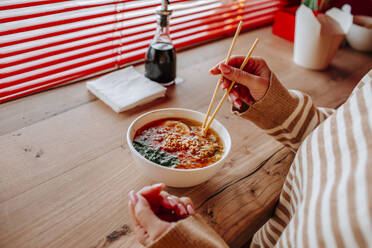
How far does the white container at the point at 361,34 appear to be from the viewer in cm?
204

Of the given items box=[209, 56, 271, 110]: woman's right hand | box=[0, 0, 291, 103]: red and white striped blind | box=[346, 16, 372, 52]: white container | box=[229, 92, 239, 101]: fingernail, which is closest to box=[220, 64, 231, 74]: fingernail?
box=[209, 56, 271, 110]: woman's right hand

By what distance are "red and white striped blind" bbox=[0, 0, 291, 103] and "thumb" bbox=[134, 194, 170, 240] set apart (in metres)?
0.89

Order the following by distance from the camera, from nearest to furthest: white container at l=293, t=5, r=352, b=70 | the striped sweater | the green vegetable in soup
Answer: the striped sweater
the green vegetable in soup
white container at l=293, t=5, r=352, b=70

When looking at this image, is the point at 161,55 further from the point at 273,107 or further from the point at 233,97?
the point at 273,107

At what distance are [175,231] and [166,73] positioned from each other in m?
0.90

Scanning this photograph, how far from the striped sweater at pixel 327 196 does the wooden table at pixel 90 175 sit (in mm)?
123

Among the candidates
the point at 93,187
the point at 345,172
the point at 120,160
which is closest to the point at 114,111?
the point at 120,160

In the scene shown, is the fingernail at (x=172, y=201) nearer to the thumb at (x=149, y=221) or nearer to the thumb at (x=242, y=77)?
the thumb at (x=149, y=221)

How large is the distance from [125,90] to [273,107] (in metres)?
0.64

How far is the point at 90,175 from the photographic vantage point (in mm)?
982

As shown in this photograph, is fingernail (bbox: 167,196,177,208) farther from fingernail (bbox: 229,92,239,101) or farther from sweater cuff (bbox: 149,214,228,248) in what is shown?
fingernail (bbox: 229,92,239,101)

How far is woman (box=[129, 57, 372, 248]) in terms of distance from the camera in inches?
24.1

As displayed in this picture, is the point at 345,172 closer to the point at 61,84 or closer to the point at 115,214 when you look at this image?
the point at 115,214

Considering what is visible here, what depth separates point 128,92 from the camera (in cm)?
134
